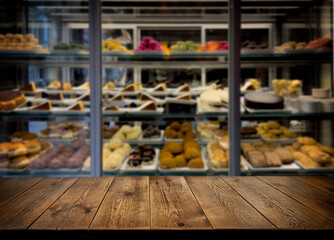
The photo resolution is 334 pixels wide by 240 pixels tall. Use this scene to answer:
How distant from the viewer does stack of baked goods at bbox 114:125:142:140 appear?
2639 mm

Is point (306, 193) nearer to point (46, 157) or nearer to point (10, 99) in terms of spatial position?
point (46, 157)

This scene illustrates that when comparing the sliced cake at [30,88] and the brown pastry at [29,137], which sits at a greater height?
the sliced cake at [30,88]

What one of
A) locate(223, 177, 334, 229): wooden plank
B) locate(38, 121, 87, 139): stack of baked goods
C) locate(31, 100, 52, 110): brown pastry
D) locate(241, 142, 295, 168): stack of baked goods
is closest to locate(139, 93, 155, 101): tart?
locate(38, 121, 87, 139): stack of baked goods

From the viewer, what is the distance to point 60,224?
0.95m

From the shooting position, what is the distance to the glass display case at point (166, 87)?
8.03 ft

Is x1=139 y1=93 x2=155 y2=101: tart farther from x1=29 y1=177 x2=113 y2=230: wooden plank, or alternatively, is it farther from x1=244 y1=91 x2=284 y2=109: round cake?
x1=29 y1=177 x2=113 y2=230: wooden plank

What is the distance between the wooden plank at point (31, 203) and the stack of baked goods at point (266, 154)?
1.51m

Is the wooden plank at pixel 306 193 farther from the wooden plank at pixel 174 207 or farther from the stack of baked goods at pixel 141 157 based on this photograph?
the stack of baked goods at pixel 141 157

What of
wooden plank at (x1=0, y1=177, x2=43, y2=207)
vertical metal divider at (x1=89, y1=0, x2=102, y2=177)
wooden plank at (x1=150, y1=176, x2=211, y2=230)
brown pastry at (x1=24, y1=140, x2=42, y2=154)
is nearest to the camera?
wooden plank at (x1=150, y1=176, x2=211, y2=230)

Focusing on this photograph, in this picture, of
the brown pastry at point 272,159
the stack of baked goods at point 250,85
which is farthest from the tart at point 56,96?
the brown pastry at point 272,159

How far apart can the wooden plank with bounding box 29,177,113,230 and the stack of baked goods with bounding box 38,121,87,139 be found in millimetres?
1240

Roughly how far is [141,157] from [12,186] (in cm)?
130
